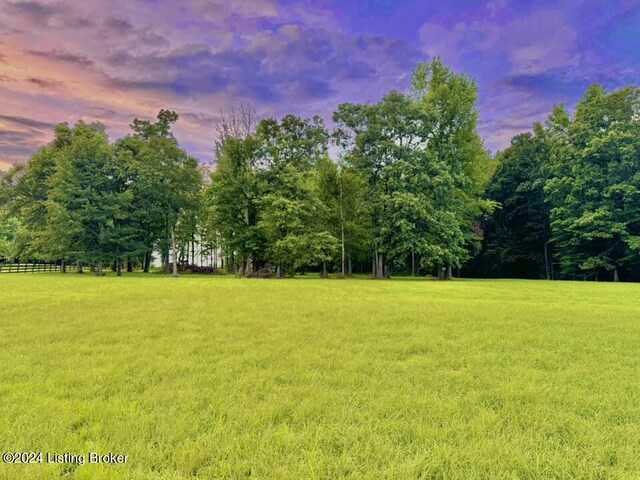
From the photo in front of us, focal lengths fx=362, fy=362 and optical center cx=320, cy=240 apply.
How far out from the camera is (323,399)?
3.61 meters

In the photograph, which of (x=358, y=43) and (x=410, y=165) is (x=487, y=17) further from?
(x=410, y=165)

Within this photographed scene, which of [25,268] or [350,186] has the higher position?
[350,186]

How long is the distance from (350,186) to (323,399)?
→ 27.4 metres

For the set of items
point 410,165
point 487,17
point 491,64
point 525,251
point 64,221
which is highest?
point 491,64

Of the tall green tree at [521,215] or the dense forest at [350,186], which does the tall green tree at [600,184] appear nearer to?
the dense forest at [350,186]

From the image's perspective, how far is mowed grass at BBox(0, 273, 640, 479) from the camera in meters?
2.51

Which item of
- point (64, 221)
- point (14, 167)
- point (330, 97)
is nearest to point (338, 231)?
point (330, 97)

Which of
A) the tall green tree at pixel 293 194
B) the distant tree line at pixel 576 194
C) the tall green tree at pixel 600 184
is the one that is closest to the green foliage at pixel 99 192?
the tall green tree at pixel 293 194

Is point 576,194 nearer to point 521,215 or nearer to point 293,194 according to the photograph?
point 521,215

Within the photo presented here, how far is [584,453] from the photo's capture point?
2.66 meters

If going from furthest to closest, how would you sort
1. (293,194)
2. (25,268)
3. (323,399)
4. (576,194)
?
(25,268)
(576,194)
(293,194)
(323,399)

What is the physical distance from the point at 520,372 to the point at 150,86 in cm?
2022

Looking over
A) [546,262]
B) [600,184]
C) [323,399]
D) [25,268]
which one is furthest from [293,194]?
[25,268]

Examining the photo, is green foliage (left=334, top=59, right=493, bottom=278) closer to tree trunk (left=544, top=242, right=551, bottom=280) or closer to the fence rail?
tree trunk (left=544, top=242, right=551, bottom=280)
